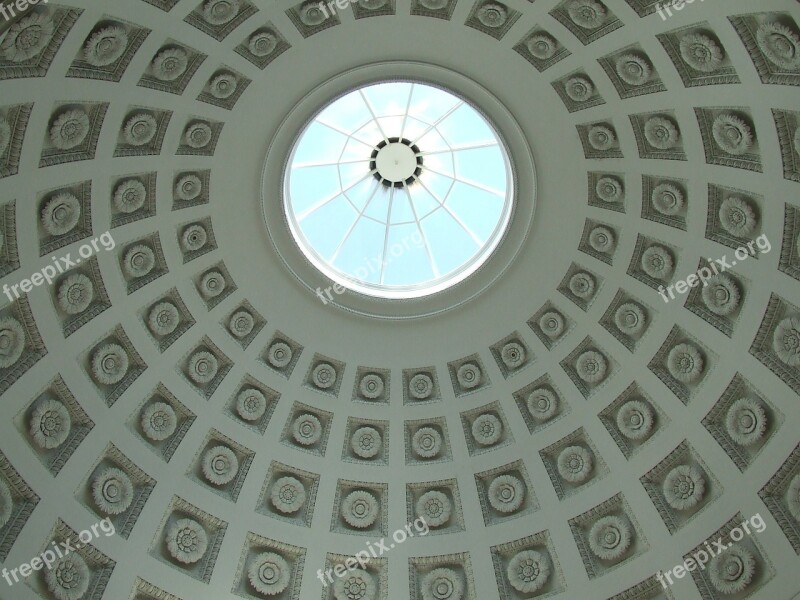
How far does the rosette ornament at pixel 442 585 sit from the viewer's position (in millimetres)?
17500

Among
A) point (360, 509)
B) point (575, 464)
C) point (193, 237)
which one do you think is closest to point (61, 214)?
point (193, 237)

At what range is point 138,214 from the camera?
16.4 metres

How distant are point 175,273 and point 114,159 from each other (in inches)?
121

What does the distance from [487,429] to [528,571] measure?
11.3 feet

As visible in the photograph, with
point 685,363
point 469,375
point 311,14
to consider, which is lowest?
point 685,363

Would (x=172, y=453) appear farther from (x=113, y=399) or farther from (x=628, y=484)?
(x=628, y=484)

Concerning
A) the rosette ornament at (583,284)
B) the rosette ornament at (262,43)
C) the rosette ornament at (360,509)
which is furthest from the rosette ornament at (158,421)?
the rosette ornament at (583,284)

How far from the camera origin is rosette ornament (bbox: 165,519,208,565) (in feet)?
54.8

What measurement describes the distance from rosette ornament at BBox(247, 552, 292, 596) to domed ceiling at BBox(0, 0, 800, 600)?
0.06 m

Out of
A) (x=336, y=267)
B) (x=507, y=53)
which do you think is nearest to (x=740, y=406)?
(x=507, y=53)

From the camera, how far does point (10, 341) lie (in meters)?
14.6

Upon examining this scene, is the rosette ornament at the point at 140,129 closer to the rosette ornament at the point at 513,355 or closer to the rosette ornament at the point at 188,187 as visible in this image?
the rosette ornament at the point at 188,187

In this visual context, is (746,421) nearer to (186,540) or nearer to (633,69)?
(633,69)

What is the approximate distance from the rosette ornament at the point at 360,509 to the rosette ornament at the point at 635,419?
20.3 feet
